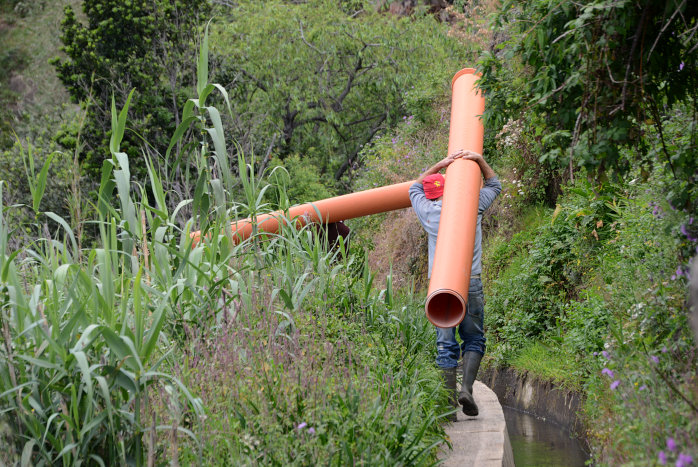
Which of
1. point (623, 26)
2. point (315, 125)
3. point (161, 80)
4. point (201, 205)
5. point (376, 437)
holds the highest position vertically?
point (623, 26)

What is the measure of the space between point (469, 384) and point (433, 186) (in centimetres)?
160

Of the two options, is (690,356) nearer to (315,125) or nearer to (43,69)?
(315,125)

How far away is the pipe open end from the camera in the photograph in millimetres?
4942

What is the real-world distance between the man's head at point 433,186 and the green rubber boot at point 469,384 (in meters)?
1.28

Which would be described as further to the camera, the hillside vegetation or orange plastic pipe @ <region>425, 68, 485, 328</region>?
orange plastic pipe @ <region>425, 68, 485, 328</region>

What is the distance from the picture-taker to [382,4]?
1994 centimetres

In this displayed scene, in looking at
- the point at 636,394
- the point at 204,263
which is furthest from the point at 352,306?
the point at 636,394

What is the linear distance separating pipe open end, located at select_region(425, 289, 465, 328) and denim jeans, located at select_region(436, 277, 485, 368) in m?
0.13

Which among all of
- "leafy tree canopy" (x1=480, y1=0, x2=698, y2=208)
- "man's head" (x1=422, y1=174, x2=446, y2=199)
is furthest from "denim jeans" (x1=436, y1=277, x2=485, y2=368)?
"leafy tree canopy" (x1=480, y1=0, x2=698, y2=208)

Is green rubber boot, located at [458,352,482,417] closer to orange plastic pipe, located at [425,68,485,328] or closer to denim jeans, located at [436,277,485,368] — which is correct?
denim jeans, located at [436,277,485,368]

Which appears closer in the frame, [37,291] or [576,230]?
[37,291]

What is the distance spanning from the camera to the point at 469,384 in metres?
5.11

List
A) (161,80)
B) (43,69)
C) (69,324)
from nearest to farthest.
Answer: (69,324), (161,80), (43,69)

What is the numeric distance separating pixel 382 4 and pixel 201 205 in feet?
55.5
